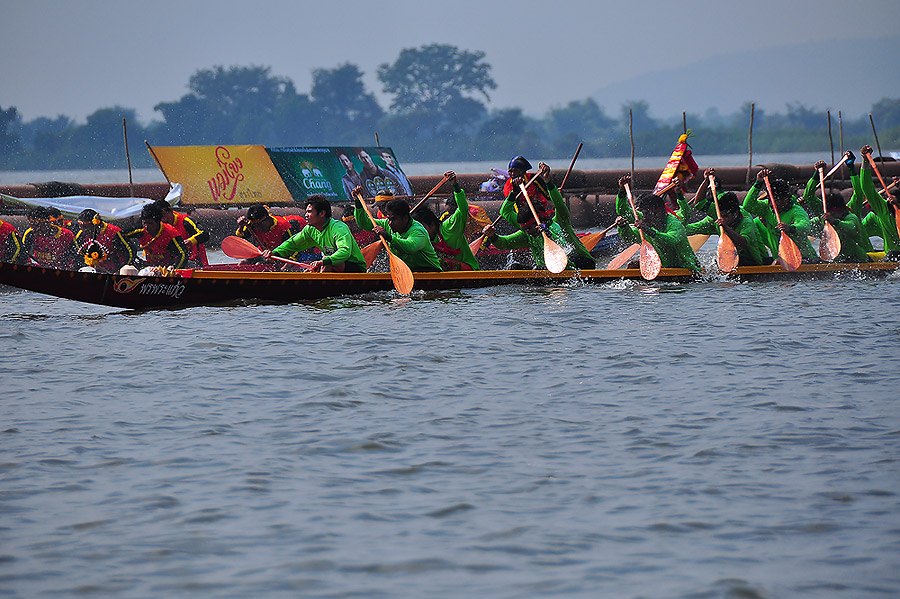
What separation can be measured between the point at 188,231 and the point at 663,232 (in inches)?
233

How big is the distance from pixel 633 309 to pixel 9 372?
6.39 metres

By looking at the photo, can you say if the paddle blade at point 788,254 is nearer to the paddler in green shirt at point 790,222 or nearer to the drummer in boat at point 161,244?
the paddler in green shirt at point 790,222

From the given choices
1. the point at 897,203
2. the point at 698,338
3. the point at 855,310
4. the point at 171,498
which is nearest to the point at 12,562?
the point at 171,498

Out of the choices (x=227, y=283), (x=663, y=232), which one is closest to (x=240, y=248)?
(x=227, y=283)

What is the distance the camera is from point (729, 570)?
4586 mm

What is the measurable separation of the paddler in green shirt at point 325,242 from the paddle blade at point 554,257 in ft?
7.57

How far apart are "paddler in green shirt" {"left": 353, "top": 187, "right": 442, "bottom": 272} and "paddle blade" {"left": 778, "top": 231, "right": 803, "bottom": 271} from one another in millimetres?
4327

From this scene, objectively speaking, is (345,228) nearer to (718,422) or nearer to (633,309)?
(633,309)

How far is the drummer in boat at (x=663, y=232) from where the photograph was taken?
13.5 m

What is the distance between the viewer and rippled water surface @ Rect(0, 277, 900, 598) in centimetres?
468

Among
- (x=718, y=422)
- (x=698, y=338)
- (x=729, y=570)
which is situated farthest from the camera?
(x=698, y=338)

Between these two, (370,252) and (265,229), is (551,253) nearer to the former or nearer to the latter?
(370,252)

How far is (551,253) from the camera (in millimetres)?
13641

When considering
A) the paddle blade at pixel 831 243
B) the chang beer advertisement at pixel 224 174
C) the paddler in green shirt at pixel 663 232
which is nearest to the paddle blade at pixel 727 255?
the paddler in green shirt at pixel 663 232
